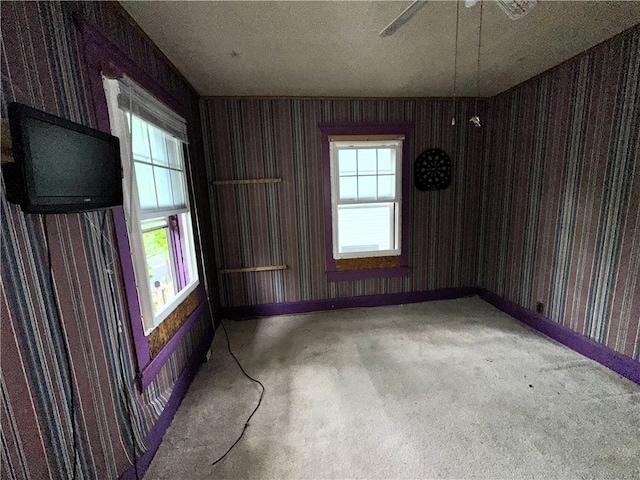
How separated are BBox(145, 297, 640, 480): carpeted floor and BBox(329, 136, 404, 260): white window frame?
961 mm

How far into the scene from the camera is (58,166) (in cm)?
94

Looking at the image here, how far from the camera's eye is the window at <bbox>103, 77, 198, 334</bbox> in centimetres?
137

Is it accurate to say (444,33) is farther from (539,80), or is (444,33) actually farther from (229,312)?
(229,312)

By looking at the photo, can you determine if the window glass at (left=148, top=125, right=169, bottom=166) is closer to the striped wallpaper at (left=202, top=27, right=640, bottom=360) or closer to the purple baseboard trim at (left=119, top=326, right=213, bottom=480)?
the striped wallpaper at (left=202, top=27, right=640, bottom=360)

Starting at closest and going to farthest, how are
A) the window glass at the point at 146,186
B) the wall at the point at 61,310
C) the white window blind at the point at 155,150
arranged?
the wall at the point at 61,310
the white window blind at the point at 155,150
the window glass at the point at 146,186

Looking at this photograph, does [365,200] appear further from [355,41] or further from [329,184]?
[355,41]

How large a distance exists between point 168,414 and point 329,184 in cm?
239

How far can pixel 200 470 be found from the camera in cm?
135

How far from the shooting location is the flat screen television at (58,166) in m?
0.81

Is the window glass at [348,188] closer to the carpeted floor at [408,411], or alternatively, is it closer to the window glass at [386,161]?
Answer: the window glass at [386,161]

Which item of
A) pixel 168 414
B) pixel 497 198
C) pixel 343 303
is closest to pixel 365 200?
pixel 343 303

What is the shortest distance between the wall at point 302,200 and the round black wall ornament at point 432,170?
0.29 ft

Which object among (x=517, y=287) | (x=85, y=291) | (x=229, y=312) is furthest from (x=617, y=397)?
(x=229, y=312)

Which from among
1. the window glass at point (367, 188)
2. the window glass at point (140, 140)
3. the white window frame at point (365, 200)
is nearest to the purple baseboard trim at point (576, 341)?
the white window frame at point (365, 200)
